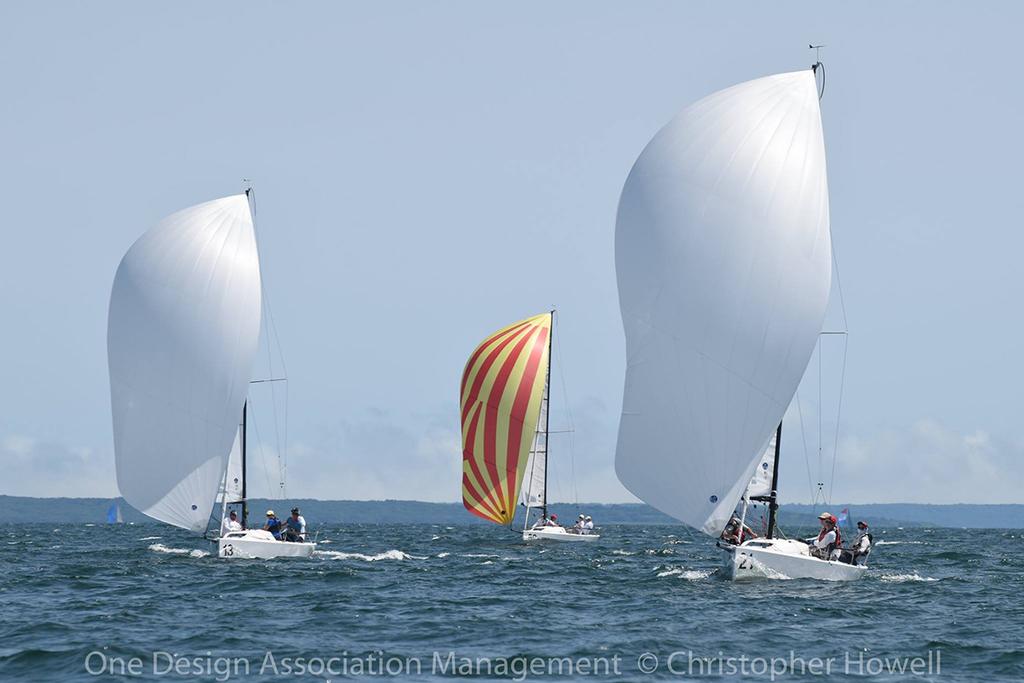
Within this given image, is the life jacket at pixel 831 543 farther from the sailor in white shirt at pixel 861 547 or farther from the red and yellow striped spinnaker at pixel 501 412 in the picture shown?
the red and yellow striped spinnaker at pixel 501 412

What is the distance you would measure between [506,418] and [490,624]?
3118 centimetres

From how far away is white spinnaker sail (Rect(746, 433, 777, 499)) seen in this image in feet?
108

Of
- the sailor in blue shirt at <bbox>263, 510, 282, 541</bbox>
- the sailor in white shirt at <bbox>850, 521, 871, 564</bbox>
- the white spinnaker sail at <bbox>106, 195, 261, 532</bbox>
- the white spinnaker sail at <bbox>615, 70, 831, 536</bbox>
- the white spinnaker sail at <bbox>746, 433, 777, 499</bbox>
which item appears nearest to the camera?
the white spinnaker sail at <bbox>615, 70, 831, 536</bbox>

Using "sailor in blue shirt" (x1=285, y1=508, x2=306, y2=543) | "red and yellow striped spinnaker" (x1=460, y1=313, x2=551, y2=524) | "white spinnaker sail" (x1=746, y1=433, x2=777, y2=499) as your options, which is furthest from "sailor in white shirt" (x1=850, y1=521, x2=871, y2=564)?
"red and yellow striped spinnaker" (x1=460, y1=313, x2=551, y2=524)

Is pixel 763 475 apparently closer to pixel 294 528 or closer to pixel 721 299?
pixel 721 299

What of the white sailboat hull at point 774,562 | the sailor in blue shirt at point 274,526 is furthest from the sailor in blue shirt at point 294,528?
the white sailboat hull at point 774,562

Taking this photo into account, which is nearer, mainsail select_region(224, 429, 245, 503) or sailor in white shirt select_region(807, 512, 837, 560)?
sailor in white shirt select_region(807, 512, 837, 560)

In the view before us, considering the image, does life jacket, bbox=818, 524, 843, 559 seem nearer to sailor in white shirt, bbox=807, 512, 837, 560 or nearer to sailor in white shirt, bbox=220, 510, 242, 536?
sailor in white shirt, bbox=807, 512, 837, 560

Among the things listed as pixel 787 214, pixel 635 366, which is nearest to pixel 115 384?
pixel 635 366

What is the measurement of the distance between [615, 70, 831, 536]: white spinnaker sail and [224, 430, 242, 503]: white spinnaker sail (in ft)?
48.0

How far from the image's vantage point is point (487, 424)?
2280 inches

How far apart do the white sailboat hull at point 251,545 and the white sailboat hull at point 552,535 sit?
1926 centimetres

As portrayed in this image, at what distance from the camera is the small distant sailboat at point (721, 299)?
3141 centimetres

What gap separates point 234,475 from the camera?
4253cm
